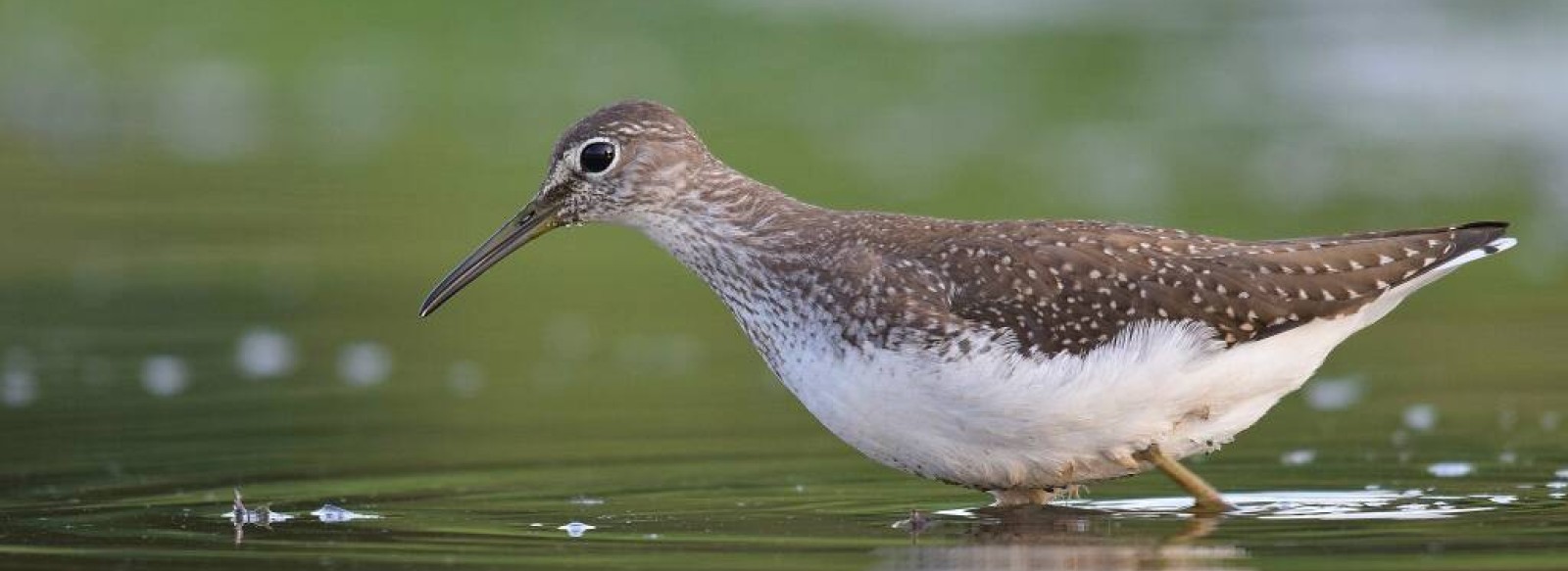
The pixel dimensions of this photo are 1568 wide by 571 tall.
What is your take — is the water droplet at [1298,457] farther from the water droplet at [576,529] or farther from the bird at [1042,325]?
the water droplet at [576,529]

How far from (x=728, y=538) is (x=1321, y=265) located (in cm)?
308

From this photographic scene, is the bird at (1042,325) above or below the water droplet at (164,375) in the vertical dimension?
below

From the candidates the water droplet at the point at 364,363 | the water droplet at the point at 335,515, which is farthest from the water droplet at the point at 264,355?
the water droplet at the point at 335,515

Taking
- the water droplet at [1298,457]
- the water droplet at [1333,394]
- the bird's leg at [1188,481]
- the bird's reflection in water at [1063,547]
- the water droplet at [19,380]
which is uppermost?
the water droplet at [19,380]

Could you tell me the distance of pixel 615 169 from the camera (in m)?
12.8

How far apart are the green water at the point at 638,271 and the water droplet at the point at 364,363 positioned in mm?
52

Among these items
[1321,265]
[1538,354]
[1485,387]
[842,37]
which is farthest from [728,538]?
[842,37]

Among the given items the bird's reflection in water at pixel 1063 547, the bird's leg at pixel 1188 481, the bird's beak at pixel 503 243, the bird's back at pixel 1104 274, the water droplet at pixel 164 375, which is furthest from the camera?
the water droplet at pixel 164 375

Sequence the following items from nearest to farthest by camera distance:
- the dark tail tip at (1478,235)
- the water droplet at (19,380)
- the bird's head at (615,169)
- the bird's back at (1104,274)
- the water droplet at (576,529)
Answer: the water droplet at (576,529) < the bird's back at (1104,274) < the dark tail tip at (1478,235) < the bird's head at (615,169) < the water droplet at (19,380)

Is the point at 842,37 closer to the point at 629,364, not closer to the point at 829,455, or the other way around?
the point at 629,364

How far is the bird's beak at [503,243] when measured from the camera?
1296 cm

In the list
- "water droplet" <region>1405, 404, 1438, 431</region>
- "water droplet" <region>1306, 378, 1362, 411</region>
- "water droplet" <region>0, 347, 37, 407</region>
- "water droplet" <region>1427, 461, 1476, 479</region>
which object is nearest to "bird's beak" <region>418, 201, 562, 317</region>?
"water droplet" <region>0, 347, 37, 407</region>

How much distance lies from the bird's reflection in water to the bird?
24 cm

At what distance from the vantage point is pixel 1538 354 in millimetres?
17188
